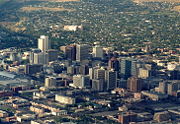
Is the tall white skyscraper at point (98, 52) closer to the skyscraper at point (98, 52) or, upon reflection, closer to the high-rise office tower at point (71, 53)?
the skyscraper at point (98, 52)

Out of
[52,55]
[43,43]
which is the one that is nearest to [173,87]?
[52,55]

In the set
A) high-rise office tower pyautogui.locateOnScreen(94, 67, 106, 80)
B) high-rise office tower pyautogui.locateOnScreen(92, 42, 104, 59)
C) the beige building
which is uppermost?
high-rise office tower pyautogui.locateOnScreen(94, 67, 106, 80)

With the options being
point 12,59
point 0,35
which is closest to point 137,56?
point 12,59

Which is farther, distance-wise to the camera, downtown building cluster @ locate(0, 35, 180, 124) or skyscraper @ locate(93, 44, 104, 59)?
skyscraper @ locate(93, 44, 104, 59)

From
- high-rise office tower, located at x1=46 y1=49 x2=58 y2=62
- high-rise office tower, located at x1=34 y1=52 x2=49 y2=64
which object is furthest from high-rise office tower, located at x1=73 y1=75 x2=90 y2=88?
high-rise office tower, located at x1=46 y1=49 x2=58 y2=62

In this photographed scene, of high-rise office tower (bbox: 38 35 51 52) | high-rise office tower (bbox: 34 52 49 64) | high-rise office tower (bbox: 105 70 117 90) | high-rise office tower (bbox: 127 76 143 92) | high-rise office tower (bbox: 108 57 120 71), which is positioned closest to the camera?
high-rise office tower (bbox: 127 76 143 92)

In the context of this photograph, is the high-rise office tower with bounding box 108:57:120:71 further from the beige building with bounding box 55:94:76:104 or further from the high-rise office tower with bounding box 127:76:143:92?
the beige building with bounding box 55:94:76:104

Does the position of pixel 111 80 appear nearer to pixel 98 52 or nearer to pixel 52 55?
pixel 52 55

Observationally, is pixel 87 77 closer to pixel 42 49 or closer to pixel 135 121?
pixel 135 121

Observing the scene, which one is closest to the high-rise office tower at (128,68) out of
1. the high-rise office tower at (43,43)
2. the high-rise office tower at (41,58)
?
the high-rise office tower at (41,58)
